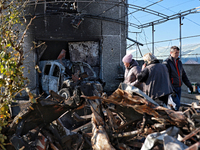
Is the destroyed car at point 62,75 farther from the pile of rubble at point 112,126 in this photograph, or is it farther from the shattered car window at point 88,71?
the pile of rubble at point 112,126

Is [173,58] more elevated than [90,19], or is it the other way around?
[90,19]

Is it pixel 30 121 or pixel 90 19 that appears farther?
pixel 90 19

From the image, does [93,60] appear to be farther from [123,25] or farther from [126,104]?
[126,104]

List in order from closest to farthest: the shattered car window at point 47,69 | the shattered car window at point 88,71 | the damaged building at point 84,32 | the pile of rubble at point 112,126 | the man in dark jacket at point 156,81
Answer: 1. the pile of rubble at point 112,126
2. the man in dark jacket at point 156,81
3. the shattered car window at point 88,71
4. the shattered car window at point 47,69
5. the damaged building at point 84,32

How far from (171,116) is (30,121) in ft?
7.36

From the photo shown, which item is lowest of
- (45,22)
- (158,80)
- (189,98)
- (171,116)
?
(189,98)

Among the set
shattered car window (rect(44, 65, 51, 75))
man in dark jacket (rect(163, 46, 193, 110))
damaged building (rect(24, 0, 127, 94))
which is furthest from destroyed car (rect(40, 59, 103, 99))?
man in dark jacket (rect(163, 46, 193, 110))

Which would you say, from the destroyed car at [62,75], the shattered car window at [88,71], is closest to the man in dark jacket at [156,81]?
the destroyed car at [62,75]

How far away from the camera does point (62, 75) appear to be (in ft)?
28.9

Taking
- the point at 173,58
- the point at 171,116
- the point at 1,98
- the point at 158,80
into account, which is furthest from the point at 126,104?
the point at 173,58

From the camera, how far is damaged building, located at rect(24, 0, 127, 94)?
10898 mm

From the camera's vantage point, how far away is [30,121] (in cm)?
333

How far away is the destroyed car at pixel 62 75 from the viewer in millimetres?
7609

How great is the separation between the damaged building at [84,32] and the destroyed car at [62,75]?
83cm
